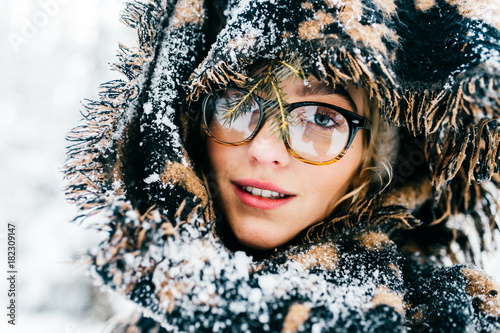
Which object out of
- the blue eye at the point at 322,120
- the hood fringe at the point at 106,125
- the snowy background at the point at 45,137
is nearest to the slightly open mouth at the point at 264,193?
the blue eye at the point at 322,120

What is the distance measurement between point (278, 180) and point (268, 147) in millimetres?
139

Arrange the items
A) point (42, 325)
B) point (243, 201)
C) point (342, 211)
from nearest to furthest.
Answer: point (243, 201) → point (342, 211) → point (42, 325)

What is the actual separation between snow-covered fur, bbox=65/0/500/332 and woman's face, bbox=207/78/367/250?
86 millimetres

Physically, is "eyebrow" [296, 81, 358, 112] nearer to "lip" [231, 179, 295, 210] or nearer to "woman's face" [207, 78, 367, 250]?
"woman's face" [207, 78, 367, 250]

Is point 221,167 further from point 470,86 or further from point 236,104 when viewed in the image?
point 470,86

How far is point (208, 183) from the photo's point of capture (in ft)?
4.51

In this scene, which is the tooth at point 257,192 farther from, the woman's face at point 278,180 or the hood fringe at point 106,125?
the hood fringe at point 106,125

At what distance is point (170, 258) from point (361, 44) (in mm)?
895

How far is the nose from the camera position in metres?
1.19

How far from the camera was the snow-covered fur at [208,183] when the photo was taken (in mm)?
1003

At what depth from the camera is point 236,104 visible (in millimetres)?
1199

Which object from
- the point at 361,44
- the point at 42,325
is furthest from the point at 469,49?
the point at 42,325

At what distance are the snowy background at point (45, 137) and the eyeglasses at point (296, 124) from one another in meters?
3.26

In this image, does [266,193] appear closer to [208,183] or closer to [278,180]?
[278,180]
